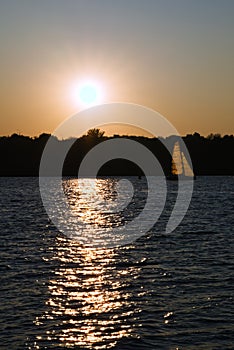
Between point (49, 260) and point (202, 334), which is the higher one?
point (49, 260)

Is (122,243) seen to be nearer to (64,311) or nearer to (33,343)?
(64,311)

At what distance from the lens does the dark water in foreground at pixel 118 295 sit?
24.2 metres

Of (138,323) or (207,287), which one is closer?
(138,323)

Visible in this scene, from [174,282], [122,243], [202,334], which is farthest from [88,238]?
[202,334]

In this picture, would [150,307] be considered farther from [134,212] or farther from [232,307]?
[134,212]

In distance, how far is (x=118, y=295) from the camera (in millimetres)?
31062

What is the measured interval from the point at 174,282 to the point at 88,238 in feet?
77.6

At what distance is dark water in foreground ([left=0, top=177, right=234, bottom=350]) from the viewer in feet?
79.4

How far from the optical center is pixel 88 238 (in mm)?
56719

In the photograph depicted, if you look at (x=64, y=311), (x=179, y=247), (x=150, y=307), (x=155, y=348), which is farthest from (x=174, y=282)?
(x=179, y=247)

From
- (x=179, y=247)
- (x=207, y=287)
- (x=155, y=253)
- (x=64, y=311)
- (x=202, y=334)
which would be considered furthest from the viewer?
(x=179, y=247)

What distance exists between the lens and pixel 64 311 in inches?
1101

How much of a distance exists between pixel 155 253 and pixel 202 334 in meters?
20.4

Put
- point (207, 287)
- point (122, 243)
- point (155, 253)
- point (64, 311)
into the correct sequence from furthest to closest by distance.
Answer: point (122, 243) < point (155, 253) < point (207, 287) < point (64, 311)
